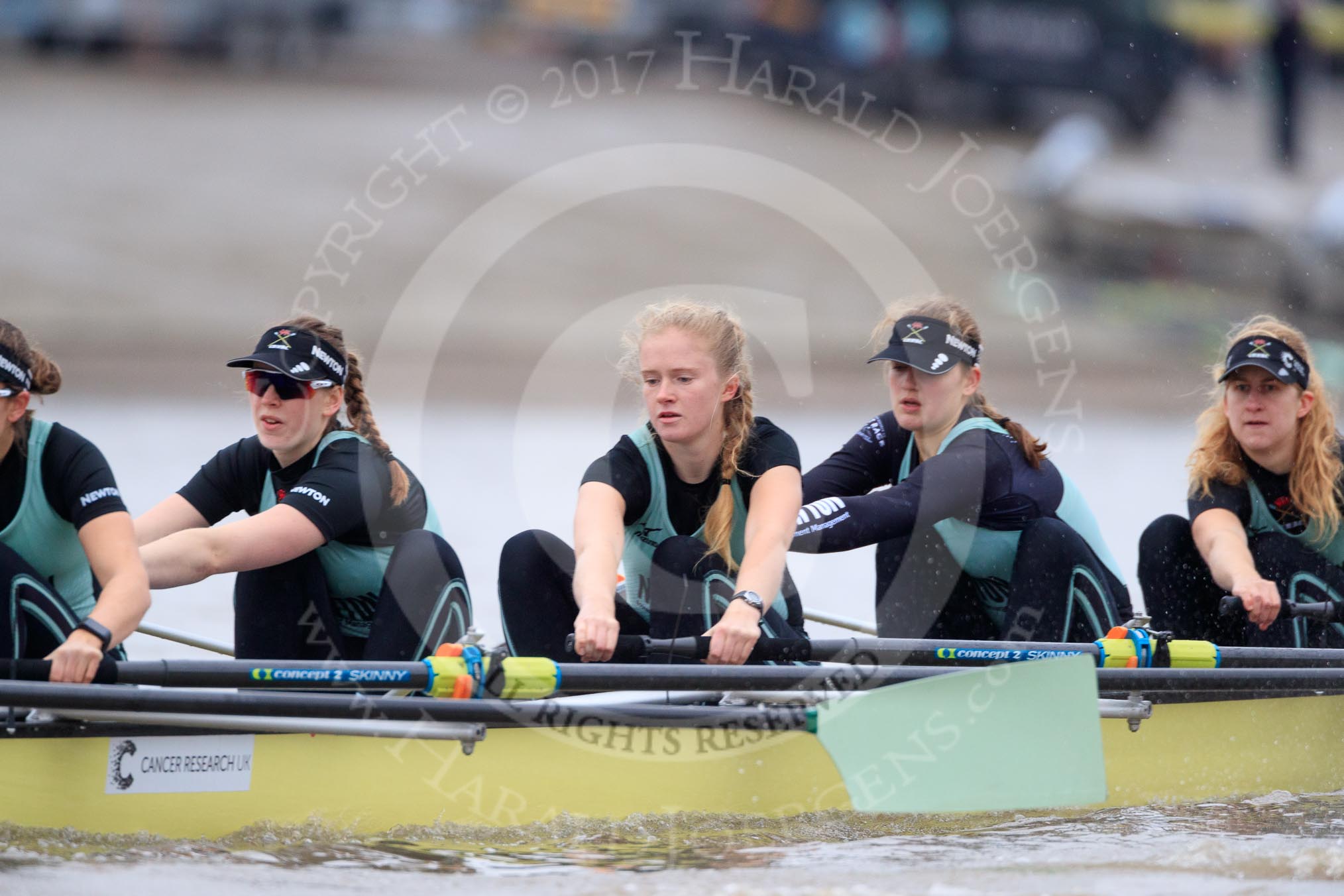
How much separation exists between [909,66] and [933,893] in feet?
64.6

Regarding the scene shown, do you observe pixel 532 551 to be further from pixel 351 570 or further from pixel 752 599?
pixel 752 599

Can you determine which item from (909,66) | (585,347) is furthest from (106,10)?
(909,66)

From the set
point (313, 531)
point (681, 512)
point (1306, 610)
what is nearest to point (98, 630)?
point (313, 531)

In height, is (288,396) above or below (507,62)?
below

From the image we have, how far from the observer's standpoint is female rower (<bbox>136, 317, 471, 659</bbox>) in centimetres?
376

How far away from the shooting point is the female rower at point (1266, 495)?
464 cm

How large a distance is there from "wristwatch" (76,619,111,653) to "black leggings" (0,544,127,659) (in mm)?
226

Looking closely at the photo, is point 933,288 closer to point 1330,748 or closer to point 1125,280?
point 1125,280

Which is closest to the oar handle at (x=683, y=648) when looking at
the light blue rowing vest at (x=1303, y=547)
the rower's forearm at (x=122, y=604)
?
the rower's forearm at (x=122, y=604)

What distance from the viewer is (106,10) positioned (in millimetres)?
21234

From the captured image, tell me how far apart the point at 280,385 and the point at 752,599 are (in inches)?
51.2

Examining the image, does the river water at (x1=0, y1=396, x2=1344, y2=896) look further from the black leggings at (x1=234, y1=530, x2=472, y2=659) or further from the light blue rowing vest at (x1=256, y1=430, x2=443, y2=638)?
the light blue rowing vest at (x1=256, y1=430, x2=443, y2=638)

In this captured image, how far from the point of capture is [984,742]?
408cm

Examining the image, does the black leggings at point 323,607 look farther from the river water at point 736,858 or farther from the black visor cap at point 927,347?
the black visor cap at point 927,347
